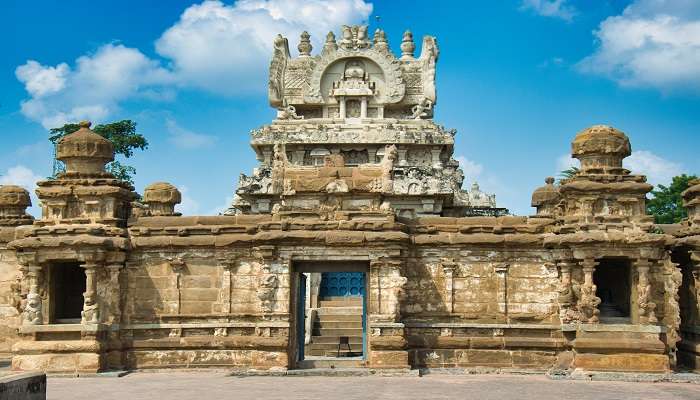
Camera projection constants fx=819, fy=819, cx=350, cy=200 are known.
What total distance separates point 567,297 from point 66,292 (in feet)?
38.1

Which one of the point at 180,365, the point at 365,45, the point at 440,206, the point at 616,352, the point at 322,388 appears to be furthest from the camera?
the point at 365,45

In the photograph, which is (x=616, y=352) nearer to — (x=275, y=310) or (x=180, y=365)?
(x=275, y=310)

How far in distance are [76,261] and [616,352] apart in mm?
11925

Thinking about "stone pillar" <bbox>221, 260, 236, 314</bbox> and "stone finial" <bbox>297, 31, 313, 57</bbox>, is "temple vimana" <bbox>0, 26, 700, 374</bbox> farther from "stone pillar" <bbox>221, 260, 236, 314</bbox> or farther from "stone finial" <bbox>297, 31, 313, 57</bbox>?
"stone finial" <bbox>297, 31, 313, 57</bbox>

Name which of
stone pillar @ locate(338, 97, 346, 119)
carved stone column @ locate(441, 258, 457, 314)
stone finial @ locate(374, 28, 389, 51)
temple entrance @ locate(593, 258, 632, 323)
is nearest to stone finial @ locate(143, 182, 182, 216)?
carved stone column @ locate(441, 258, 457, 314)

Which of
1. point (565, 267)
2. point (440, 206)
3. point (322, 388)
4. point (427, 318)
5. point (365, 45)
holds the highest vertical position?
point (365, 45)

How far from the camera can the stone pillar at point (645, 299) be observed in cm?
1716

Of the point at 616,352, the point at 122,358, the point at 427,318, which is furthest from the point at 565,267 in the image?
the point at 122,358

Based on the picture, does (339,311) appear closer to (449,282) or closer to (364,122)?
(449,282)

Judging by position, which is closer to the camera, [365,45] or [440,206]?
[440,206]

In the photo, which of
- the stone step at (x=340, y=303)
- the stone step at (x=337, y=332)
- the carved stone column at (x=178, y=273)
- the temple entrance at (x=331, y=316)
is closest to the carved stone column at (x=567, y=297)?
the temple entrance at (x=331, y=316)

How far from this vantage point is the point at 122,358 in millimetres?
18297

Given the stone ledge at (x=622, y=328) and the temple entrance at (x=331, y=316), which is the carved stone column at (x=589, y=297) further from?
the temple entrance at (x=331, y=316)

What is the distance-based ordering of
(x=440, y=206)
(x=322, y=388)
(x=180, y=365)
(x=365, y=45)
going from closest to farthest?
1. (x=322, y=388)
2. (x=180, y=365)
3. (x=440, y=206)
4. (x=365, y=45)
